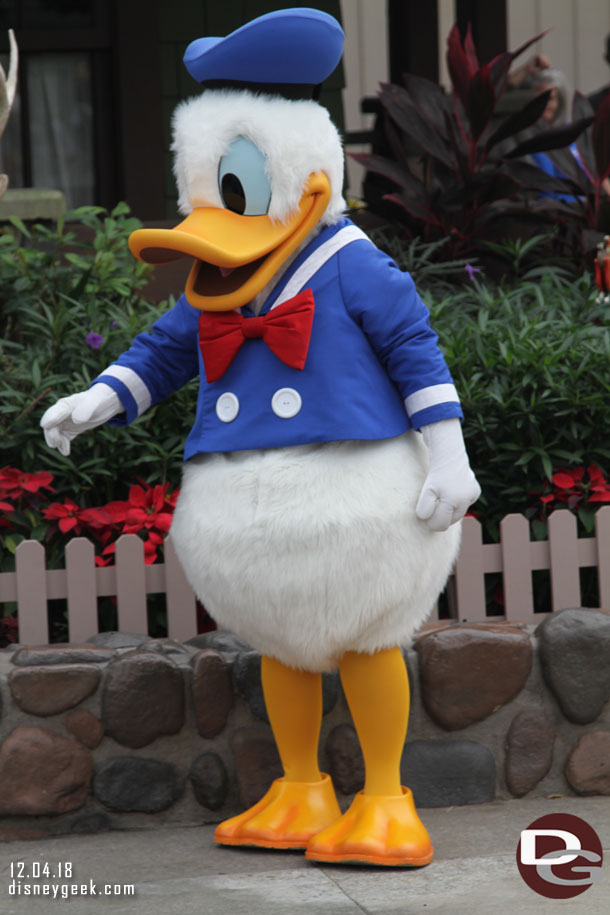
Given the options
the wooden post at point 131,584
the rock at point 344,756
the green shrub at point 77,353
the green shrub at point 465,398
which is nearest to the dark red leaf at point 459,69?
the green shrub at point 465,398

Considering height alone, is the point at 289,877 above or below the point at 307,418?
below

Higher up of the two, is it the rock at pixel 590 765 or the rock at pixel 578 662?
the rock at pixel 578 662

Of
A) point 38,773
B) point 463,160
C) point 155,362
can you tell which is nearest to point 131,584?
point 38,773

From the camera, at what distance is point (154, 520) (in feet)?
11.6

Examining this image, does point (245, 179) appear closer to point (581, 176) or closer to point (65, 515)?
point (65, 515)

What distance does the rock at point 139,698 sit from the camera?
9.99 ft

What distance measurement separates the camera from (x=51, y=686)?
3.03 metres

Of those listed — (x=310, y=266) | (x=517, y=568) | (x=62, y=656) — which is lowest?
(x=62, y=656)

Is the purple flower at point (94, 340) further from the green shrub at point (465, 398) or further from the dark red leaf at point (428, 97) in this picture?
the dark red leaf at point (428, 97)

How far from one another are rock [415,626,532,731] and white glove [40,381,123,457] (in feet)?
3.46

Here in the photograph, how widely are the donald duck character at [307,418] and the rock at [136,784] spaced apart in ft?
1.11

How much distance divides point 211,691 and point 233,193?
1298mm

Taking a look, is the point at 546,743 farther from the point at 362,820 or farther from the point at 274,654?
the point at 274,654

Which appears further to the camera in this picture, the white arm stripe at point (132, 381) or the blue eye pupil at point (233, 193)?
the white arm stripe at point (132, 381)
